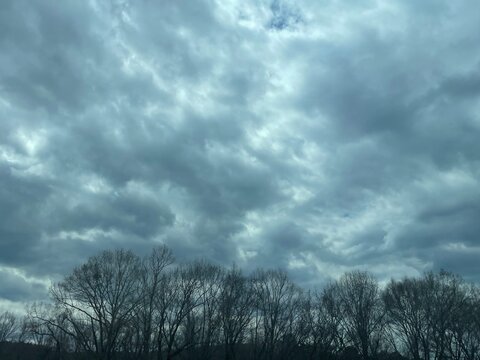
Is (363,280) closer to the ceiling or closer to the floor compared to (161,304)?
closer to the ceiling

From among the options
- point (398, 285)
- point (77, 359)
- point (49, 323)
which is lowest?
point (77, 359)

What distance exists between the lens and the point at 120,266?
58.3m

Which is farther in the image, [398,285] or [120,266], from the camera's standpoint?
[398,285]

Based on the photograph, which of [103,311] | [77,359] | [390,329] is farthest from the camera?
[390,329]

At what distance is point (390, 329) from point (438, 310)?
7.83 m

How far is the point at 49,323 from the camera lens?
189 ft

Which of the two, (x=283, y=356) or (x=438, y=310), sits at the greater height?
(x=438, y=310)

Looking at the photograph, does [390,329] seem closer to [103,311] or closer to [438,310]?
[438,310]

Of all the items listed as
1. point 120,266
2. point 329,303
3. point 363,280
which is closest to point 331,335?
point 329,303

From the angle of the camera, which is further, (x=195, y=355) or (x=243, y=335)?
(x=243, y=335)

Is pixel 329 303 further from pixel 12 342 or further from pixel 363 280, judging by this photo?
pixel 12 342

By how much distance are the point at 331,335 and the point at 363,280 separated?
31.0 feet

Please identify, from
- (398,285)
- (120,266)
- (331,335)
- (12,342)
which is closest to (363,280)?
(398,285)

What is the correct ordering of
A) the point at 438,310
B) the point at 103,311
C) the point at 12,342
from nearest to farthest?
the point at 103,311 < the point at 438,310 < the point at 12,342
